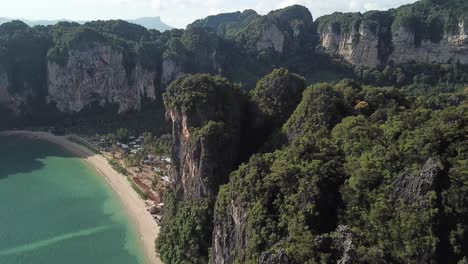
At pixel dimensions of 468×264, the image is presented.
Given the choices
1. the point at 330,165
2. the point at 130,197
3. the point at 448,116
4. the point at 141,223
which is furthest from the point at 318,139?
the point at 130,197

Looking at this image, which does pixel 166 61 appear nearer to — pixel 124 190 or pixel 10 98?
pixel 10 98

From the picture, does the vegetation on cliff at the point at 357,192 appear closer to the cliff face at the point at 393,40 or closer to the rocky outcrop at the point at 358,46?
the cliff face at the point at 393,40

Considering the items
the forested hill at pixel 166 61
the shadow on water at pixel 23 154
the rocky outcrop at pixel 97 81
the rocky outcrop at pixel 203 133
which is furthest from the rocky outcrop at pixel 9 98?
the rocky outcrop at pixel 203 133

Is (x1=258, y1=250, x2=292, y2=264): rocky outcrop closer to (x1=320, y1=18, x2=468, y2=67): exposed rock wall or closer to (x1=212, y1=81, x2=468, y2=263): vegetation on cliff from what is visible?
(x1=212, y1=81, x2=468, y2=263): vegetation on cliff

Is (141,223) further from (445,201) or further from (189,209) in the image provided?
(445,201)

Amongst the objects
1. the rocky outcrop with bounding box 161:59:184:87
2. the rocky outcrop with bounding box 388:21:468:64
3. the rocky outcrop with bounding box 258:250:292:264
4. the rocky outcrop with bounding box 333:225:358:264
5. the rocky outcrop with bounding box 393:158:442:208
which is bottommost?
the rocky outcrop with bounding box 258:250:292:264

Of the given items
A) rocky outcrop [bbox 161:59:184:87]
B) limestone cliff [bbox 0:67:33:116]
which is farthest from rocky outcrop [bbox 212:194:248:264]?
limestone cliff [bbox 0:67:33:116]
